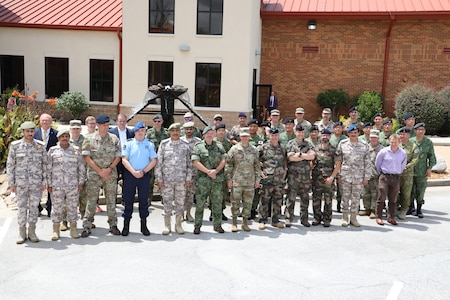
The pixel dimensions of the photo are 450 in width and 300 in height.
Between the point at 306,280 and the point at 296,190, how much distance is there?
103 inches

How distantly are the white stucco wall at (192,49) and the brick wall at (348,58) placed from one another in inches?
69.4

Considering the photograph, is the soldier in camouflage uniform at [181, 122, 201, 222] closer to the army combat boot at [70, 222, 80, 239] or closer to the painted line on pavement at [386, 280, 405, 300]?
the army combat boot at [70, 222, 80, 239]

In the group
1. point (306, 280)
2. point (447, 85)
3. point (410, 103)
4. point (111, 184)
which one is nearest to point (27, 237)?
point (111, 184)

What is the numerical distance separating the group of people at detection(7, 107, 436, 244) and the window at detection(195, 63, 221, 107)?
10361mm

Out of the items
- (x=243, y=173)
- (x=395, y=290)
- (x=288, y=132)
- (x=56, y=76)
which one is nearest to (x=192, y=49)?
(x=56, y=76)

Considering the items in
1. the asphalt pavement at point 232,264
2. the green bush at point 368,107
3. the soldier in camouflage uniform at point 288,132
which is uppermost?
the green bush at point 368,107

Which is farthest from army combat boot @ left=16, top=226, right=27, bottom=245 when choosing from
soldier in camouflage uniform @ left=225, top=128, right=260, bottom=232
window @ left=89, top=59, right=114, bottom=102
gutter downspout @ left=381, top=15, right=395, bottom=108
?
gutter downspout @ left=381, top=15, right=395, bottom=108

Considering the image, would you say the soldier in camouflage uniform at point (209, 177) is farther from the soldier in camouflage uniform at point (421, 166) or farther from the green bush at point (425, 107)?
the green bush at point (425, 107)

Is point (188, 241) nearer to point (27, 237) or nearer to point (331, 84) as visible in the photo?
point (27, 237)

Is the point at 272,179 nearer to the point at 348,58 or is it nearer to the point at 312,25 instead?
the point at 312,25

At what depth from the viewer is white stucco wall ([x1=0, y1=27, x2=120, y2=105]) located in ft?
65.5

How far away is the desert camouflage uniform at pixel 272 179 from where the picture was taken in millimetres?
7789

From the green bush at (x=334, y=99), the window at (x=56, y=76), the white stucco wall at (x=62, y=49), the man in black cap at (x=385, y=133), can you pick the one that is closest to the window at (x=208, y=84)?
the white stucco wall at (x=62, y=49)

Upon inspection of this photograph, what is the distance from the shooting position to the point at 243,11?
58.9ft
